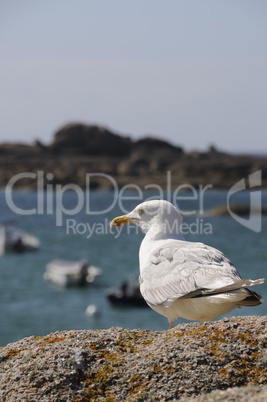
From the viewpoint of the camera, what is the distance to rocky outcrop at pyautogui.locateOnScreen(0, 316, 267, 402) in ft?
17.5

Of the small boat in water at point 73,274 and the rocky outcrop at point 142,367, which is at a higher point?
the rocky outcrop at point 142,367

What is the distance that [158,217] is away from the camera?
8.62m

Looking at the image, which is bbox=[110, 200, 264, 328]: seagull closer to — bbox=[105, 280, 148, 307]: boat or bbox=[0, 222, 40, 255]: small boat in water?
bbox=[105, 280, 148, 307]: boat

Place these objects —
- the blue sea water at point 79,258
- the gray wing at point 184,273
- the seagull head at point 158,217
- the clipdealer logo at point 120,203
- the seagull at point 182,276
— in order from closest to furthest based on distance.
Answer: the seagull at point 182,276
the gray wing at point 184,273
the seagull head at point 158,217
the blue sea water at point 79,258
the clipdealer logo at point 120,203

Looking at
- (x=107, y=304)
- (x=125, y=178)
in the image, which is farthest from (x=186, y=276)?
(x=125, y=178)

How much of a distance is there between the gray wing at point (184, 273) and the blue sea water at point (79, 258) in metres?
26.2

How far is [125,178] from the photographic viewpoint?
123188 millimetres

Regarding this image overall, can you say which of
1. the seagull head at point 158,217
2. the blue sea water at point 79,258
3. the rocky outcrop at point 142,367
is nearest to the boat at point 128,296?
the blue sea water at point 79,258

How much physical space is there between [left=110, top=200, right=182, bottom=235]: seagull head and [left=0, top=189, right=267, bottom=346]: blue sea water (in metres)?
25.3

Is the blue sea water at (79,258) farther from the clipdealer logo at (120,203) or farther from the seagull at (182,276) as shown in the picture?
the seagull at (182,276)

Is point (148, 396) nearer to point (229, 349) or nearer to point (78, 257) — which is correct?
point (229, 349)

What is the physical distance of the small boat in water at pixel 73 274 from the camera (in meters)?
55.7

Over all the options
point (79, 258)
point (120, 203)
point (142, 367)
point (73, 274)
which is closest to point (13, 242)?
point (79, 258)

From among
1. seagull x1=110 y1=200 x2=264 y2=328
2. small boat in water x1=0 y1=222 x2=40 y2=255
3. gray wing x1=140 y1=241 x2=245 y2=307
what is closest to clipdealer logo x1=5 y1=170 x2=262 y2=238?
small boat in water x1=0 y1=222 x2=40 y2=255
